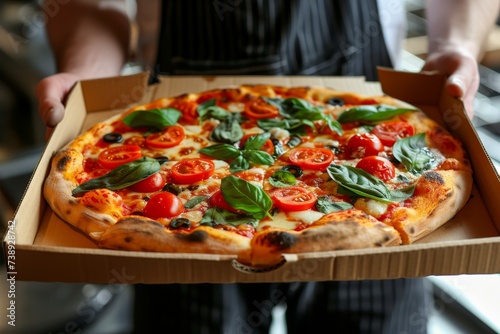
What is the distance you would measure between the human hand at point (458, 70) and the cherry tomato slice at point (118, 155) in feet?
3.03

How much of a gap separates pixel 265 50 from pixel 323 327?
97 centimetres

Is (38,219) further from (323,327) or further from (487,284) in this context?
(487,284)

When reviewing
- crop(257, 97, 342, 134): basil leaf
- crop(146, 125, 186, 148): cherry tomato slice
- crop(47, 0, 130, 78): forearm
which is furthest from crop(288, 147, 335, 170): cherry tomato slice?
crop(47, 0, 130, 78): forearm

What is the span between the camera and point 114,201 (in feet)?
5.32

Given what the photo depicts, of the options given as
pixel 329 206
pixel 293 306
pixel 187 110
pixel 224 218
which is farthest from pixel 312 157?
pixel 293 306

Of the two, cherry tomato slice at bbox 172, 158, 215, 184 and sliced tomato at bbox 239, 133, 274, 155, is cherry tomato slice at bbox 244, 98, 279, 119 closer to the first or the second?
sliced tomato at bbox 239, 133, 274, 155

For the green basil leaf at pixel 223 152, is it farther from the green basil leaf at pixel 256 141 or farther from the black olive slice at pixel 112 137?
the black olive slice at pixel 112 137

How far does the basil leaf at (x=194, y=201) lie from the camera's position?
65.0 inches

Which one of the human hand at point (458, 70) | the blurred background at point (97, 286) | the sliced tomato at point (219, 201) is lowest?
the blurred background at point (97, 286)

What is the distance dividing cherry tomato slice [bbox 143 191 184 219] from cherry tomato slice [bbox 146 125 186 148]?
31 cm

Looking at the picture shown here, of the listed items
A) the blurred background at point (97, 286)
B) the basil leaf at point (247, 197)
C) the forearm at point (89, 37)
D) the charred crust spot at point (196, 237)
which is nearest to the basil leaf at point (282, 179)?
the basil leaf at point (247, 197)

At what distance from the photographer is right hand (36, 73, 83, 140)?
1851 millimetres

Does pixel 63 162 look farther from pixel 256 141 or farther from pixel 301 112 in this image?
pixel 301 112

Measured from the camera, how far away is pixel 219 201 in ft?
5.37
